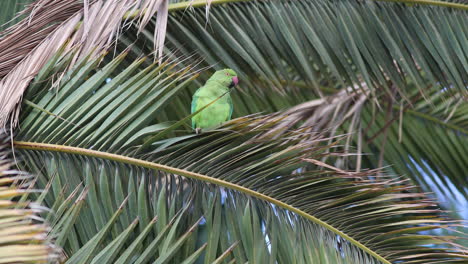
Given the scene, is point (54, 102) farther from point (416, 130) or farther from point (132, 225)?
point (416, 130)

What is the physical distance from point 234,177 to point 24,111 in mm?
1167

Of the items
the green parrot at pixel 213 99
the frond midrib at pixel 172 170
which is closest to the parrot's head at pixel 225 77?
the green parrot at pixel 213 99

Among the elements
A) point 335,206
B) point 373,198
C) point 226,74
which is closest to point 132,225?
point 335,206

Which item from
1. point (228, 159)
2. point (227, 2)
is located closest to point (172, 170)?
point (228, 159)

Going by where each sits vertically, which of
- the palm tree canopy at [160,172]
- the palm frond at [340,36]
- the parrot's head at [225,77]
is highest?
the palm frond at [340,36]

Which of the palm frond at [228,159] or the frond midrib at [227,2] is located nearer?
the palm frond at [228,159]

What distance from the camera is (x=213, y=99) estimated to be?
13.3ft

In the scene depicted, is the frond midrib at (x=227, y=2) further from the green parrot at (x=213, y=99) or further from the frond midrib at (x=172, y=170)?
the frond midrib at (x=172, y=170)

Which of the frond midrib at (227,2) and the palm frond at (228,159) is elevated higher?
the frond midrib at (227,2)

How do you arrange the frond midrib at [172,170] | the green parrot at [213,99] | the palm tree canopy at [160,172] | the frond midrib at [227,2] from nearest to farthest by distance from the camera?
the palm tree canopy at [160,172], the frond midrib at [172,170], the green parrot at [213,99], the frond midrib at [227,2]

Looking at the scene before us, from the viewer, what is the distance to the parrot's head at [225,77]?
13.6 feet

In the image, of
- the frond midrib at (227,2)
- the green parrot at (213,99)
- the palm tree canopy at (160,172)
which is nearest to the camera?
the palm tree canopy at (160,172)

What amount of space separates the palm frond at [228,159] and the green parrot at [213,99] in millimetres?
590

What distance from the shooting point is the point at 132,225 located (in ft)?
9.55
